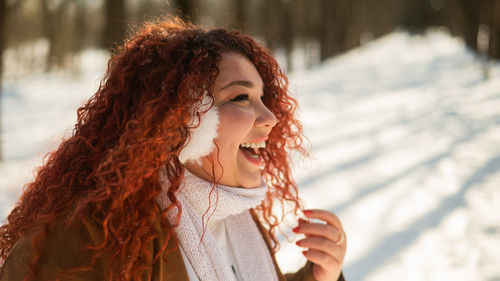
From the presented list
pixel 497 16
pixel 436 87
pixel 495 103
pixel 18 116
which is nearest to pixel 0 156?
pixel 18 116

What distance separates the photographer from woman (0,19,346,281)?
43.4 inches

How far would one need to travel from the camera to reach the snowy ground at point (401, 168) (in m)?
3.40

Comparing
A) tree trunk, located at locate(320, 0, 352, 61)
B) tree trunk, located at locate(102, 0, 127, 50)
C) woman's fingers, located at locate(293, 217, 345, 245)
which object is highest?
tree trunk, located at locate(320, 0, 352, 61)

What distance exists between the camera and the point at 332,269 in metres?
1.50

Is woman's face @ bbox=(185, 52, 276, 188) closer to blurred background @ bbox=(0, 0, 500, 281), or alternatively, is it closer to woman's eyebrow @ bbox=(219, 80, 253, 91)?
woman's eyebrow @ bbox=(219, 80, 253, 91)

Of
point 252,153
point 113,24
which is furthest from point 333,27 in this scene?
point 252,153

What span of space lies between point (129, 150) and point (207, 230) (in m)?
0.37

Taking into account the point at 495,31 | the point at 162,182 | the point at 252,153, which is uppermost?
the point at 495,31

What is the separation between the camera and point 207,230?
1336 mm

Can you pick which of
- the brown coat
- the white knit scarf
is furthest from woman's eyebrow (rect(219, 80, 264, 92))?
the brown coat

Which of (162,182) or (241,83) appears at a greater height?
(241,83)

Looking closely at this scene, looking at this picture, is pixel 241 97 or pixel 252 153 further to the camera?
pixel 252 153

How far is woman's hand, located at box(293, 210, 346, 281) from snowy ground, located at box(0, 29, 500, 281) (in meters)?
0.96

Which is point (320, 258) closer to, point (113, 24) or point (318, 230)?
point (318, 230)
